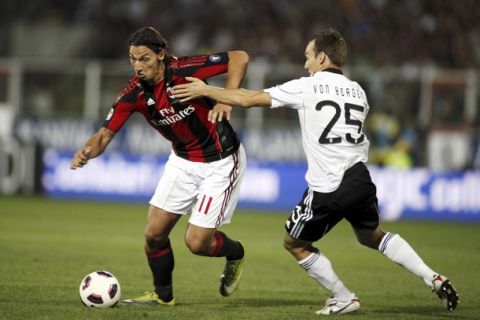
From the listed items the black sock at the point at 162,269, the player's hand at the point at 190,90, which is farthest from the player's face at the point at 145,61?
the black sock at the point at 162,269

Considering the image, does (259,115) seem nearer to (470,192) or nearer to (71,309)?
(470,192)

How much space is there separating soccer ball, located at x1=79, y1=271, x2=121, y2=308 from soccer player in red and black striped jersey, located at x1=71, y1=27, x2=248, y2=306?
1.08ft

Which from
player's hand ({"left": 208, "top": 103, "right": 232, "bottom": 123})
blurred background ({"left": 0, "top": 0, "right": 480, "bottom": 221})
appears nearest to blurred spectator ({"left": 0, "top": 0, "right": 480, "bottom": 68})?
blurred background ({"left": 0, "top": 0, "right": 480, "bottom": 221})

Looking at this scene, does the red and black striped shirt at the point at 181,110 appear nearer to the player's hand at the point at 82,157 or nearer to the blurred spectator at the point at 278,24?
the player's hand at the point at 82,157

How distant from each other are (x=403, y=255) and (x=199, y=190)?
1.78 meters

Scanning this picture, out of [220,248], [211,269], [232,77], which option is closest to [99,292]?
[220,248]

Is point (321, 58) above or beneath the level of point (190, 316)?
above

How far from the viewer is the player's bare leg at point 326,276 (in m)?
7.80

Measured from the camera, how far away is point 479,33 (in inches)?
884

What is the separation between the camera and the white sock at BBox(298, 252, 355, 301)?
7.79 meters

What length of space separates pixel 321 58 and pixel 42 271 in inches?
165

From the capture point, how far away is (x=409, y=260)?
7.79 metres

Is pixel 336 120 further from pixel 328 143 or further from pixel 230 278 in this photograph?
pixel 230 278

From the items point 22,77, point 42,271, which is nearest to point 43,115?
point 22,77
